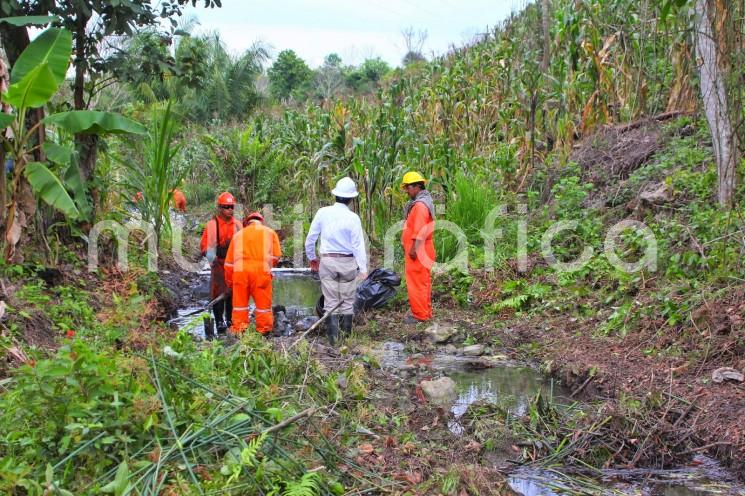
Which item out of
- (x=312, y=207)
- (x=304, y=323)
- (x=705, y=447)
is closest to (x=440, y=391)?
(x=705, y=447)

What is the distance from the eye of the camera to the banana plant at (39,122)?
24.5ft

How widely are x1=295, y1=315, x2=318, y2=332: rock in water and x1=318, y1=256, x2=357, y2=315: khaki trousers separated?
Result: 1.94 feet

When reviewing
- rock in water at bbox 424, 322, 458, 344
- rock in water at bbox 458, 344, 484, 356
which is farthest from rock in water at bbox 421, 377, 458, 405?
rock in water at bbox 424, 322, 458, 344

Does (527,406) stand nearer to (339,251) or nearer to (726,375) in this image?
(726,375)

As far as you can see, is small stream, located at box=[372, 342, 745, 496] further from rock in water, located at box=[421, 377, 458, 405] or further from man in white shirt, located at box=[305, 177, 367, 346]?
man in white shirt, located at box=[305, 177, 367, 346]

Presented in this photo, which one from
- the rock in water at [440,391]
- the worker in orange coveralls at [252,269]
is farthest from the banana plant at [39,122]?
the rock in water at [440,391]

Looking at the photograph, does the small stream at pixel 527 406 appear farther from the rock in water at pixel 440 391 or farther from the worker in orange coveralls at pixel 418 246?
the worker in orange coveralls at pixel 418 246

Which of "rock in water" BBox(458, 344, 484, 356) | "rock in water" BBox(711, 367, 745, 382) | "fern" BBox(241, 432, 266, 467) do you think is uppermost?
"fern" BBox(241, 432, 266, 467)

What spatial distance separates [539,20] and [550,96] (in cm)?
360

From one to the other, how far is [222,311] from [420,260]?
102 inches

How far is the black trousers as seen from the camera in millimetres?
9773

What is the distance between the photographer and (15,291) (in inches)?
302

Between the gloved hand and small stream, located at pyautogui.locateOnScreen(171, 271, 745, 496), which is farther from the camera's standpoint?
the gloved hand

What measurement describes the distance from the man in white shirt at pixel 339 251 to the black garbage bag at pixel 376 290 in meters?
1.01
